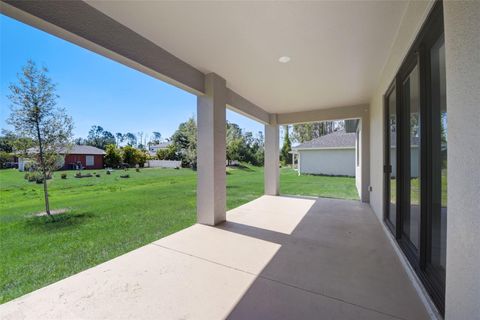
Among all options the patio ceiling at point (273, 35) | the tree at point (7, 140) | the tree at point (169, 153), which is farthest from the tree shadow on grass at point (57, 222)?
the tree at point (169, 153)

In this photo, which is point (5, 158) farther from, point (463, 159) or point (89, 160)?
point (89, 160)

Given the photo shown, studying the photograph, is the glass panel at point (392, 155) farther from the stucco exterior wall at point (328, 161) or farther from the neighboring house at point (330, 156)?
the stucco exterior wall at point (328, 161)

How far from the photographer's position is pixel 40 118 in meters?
4.74

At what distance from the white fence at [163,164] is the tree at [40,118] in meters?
13.9

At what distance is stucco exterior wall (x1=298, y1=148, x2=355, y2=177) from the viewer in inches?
550

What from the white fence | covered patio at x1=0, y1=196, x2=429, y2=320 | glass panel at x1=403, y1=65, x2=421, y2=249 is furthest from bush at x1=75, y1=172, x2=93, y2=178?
glass panel at x1=403, y1=65, x2=421, y2=249

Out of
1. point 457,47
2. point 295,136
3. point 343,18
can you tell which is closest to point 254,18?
point 343,18

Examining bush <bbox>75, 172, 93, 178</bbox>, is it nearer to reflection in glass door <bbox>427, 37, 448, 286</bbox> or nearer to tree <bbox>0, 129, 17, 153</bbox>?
tree <bbox>0, 129, 17, 153</bbox>

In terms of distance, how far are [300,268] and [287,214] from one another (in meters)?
2.32

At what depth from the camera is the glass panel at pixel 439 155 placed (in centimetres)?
178

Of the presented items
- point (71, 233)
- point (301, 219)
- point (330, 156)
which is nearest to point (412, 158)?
point (301, 219)

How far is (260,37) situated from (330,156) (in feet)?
44.6

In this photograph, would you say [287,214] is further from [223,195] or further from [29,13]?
[29,13]

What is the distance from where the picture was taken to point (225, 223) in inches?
161
